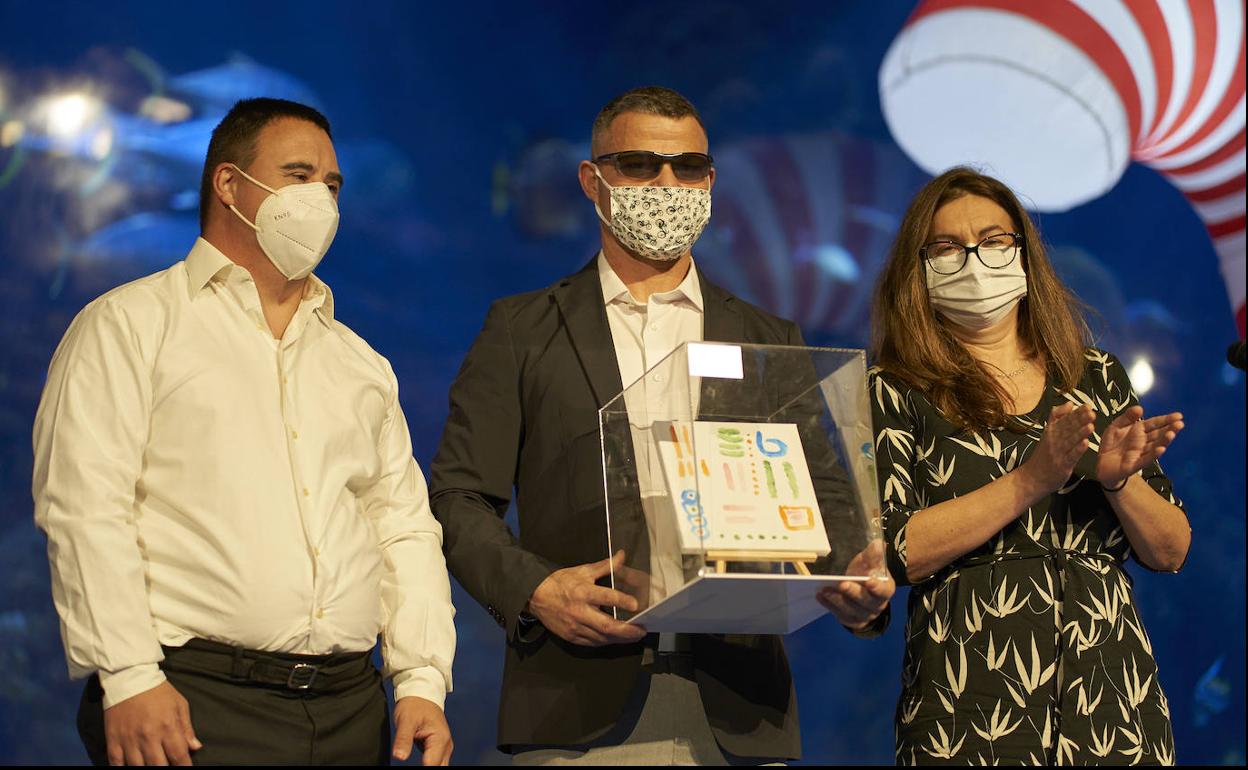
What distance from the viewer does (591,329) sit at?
2906 millimetres

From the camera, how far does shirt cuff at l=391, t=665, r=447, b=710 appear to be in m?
2.56

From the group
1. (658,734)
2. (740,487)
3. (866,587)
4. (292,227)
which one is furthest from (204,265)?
(866,587)

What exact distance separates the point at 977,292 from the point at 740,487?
988mm

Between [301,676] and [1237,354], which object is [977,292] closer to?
[1237,354]

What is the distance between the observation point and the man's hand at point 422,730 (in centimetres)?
246

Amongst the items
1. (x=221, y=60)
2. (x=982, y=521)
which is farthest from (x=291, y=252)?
(x=221, y=60)

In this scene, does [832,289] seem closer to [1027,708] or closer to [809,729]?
[809,729]

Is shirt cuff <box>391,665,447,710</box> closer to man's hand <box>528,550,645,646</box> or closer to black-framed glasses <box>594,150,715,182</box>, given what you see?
man's hand <box>528,550,645,646</box>

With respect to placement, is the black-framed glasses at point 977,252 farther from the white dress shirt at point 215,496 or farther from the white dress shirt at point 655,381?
the white dress shirt at point 215,496

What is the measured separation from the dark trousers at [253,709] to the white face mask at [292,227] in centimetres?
78

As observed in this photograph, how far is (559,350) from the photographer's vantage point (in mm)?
2875

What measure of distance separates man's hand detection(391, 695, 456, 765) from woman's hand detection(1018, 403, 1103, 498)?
1197 mm

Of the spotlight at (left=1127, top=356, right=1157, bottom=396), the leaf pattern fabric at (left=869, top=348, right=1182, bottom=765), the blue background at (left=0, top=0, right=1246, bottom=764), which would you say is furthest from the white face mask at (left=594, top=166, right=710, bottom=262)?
the spotlight at (left=1127, top=356, right=1157, bottom=396)

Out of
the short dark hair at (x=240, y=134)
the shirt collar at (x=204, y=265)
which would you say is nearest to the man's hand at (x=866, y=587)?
the shirt collar at (x=204, y=265)
